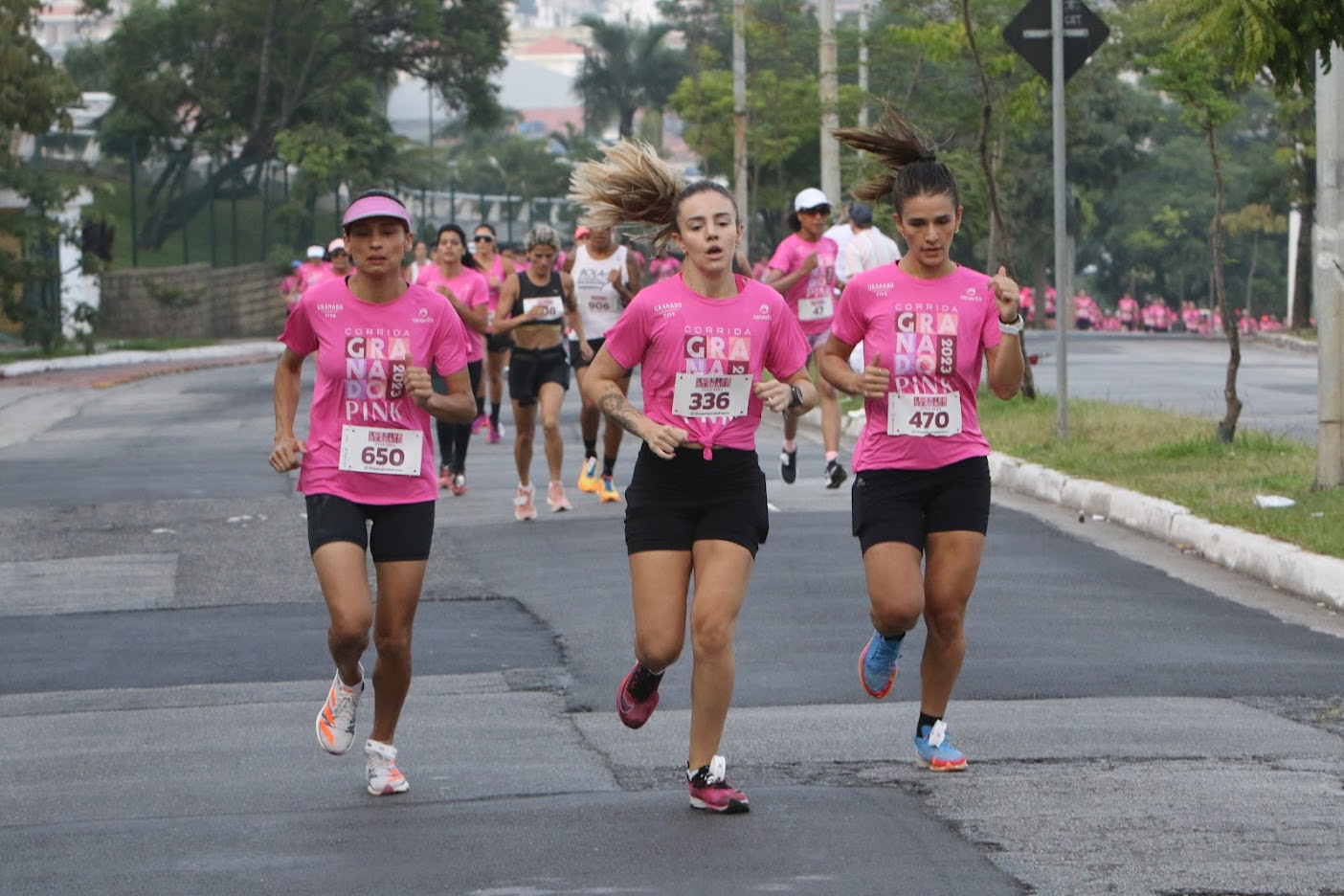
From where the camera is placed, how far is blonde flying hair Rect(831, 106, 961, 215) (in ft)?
23.3

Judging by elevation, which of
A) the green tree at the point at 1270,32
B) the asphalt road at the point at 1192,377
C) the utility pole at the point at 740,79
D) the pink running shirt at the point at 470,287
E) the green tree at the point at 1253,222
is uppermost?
the utility pole at the point at 740,79

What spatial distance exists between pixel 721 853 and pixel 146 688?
3872 mm

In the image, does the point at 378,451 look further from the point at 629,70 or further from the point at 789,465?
the point at 629,70

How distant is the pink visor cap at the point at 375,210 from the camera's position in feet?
22.1

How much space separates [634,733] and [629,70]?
305 feet

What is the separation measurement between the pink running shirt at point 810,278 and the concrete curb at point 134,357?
21060 mm

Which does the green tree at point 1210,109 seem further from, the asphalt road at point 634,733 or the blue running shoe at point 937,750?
the blue running shoe at point 937,750

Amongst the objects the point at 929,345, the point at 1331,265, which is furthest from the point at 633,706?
the point at 1331,265

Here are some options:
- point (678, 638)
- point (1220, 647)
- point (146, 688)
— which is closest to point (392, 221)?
point (678, 638)

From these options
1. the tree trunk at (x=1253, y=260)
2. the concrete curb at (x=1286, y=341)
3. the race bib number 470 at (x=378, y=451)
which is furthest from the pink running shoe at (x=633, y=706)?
the tree trunk at (x=1253, y=260)

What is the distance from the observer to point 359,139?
6209 cm

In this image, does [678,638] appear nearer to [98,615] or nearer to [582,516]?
[98,615]

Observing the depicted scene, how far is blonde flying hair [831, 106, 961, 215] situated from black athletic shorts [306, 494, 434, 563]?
5.90 feet

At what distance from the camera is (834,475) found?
612 inches
